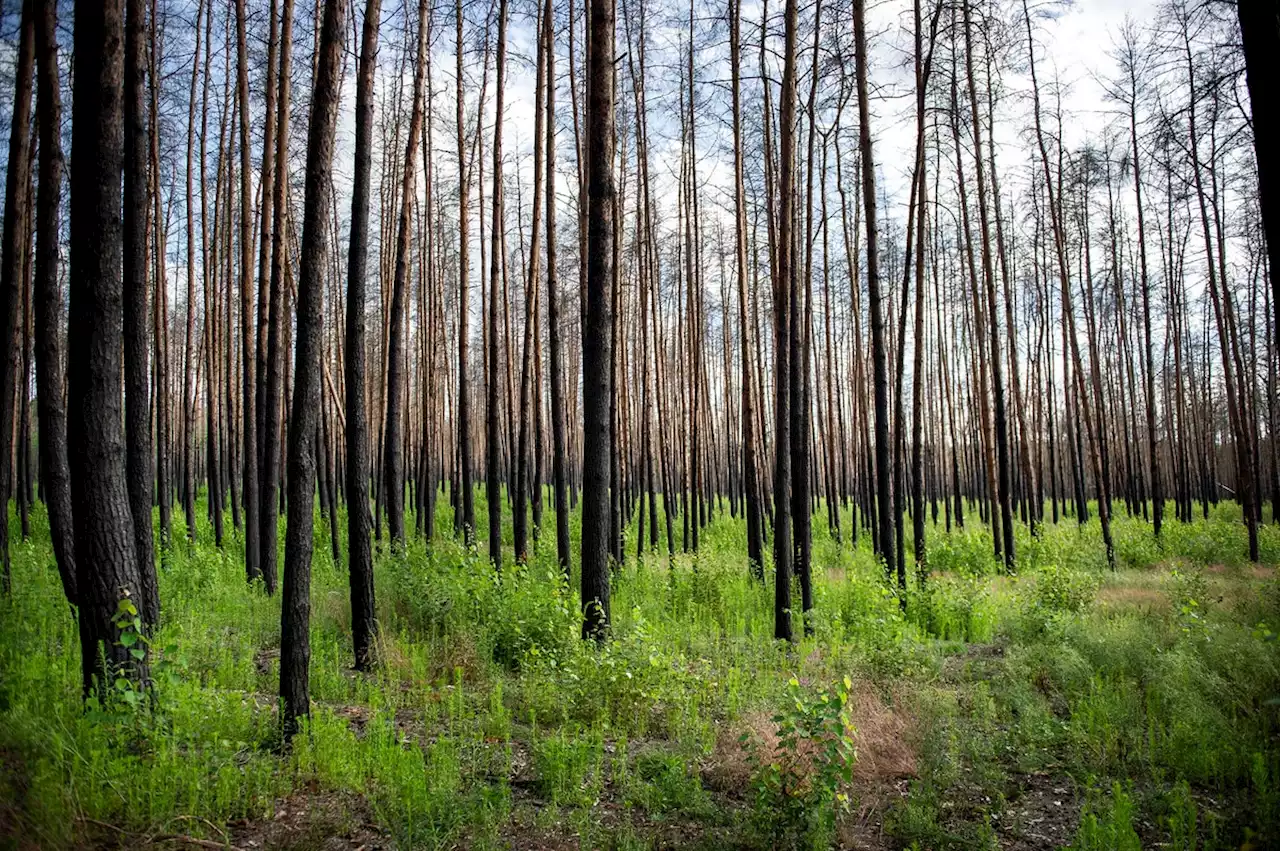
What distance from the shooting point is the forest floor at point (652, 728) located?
11.3 ft

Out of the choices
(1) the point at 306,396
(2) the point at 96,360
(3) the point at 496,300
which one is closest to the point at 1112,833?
(1) the point at 306,396

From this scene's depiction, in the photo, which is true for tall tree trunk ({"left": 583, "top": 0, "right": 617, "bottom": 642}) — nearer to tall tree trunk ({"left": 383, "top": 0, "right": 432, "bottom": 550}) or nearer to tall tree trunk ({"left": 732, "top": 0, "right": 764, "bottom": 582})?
tall tree trunk ({"left": 383, "top": 0, "right": 432, "bottom": 550})

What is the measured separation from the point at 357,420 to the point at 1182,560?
15097 mm

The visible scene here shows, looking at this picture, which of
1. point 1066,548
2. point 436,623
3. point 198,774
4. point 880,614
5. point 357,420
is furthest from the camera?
point 1066,548

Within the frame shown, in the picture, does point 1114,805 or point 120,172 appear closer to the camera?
point 1114,805

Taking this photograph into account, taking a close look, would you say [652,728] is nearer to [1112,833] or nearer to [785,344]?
[1112,833]

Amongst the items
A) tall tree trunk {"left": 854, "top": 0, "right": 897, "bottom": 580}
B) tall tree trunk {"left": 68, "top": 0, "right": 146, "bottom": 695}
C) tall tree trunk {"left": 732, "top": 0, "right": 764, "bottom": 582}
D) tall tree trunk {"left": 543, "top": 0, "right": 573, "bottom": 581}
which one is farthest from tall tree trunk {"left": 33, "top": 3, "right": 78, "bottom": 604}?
tall tree trunk {"left": 854, "top": 0, "right": 897, "bottom": 580}

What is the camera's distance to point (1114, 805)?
3.63m

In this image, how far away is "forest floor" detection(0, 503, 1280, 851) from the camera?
343 centimetres

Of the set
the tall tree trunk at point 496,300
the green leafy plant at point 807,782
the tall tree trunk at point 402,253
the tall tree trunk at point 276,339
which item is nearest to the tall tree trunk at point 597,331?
the green leafy plant at point 807,782

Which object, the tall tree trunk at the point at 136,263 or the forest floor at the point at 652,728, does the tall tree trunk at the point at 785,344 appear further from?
the tall tree trunk at the point at 136,263

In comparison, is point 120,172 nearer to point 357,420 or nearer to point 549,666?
point 357,420

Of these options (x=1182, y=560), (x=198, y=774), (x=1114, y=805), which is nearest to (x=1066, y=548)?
(x=1182, y=560)

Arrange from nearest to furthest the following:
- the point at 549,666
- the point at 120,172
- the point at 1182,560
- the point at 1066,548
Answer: the point at 120,172, the point at 549,666, the point at 1182,560, the point at 1066,548
